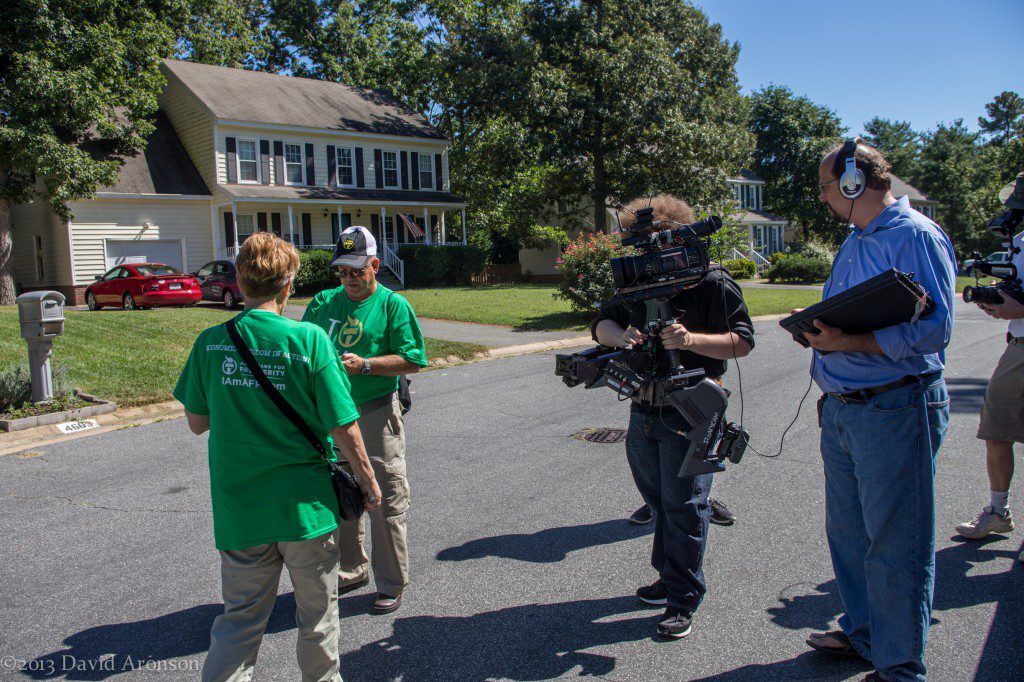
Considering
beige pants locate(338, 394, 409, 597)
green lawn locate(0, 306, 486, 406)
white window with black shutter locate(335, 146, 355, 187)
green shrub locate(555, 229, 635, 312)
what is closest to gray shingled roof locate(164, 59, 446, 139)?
white window with black shutter locate(335, 146, 355, 187)

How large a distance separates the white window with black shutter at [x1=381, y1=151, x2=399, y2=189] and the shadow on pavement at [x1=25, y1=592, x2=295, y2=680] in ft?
96.2

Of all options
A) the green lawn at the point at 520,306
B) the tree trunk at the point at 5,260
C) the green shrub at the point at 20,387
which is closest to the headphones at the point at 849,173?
the green shrub at the point at 20,387

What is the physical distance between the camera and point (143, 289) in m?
19.2

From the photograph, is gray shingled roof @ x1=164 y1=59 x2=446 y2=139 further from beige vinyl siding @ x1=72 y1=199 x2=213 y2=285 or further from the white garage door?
the white garage door

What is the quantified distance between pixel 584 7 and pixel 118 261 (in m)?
19.4

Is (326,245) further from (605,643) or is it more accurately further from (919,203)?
(919,203)

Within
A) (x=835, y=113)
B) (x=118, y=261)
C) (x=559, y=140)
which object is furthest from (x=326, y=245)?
(x=835, y=113)

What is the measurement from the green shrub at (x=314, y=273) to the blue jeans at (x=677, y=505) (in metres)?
22.8

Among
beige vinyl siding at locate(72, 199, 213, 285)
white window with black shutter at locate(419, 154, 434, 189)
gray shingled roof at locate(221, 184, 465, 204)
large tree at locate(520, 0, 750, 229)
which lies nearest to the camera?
beige vinyl siding at locate(72, 199, 213, 285)

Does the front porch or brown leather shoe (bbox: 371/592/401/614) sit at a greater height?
the front porch

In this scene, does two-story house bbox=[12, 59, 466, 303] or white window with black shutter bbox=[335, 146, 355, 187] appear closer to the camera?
two-story house bbox=[12, 59, 466, 303]

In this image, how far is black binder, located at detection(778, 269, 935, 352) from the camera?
2551 mm

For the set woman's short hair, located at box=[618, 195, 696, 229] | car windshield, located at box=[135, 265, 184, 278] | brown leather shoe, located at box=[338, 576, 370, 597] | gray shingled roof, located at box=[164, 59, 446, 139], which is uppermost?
gray shingled roof, located at box=[164, 59, 446, 139]

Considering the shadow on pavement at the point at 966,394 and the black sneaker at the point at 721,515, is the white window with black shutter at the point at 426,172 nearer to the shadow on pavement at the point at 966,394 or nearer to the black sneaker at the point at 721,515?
the shadow on pavement at the point at 966,394
